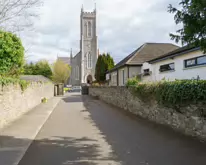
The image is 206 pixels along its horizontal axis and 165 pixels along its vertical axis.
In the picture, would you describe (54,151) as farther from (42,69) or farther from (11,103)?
(42,69)

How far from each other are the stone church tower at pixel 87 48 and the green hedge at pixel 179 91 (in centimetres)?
5652

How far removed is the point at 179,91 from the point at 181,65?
26.1 feet

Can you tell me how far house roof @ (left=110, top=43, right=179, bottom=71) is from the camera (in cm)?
2233

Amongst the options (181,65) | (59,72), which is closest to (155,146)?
(181,65)

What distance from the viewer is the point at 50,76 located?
66.0 m

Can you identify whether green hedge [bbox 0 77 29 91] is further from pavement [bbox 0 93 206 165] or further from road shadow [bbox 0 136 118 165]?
road shadow [bbox 0 136 118 165]

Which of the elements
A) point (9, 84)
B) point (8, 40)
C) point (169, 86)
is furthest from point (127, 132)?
point (8, 40)

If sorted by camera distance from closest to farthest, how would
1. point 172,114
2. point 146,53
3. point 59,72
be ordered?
1. point 172,114
2. point 146,53
3. point 59,72

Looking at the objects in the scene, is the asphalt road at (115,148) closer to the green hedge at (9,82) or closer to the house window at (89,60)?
the green hedge at (9,82)

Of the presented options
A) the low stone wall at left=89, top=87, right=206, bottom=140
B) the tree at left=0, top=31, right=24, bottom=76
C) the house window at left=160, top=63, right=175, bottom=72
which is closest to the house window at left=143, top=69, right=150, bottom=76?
the house window at left=160, top=63, right=175, bottom=72

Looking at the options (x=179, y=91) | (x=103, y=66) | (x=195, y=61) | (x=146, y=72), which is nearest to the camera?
(x=179, y=91)

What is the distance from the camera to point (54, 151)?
218 inches

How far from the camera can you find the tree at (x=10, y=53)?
43.9 feet

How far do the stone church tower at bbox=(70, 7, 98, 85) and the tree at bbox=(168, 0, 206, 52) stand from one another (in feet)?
→ 200
